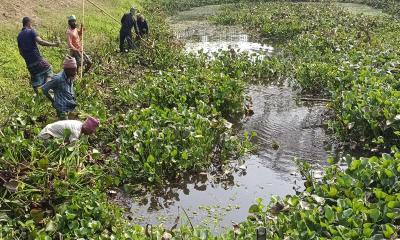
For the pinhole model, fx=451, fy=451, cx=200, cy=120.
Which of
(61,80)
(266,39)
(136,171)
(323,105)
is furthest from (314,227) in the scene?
(266,39)

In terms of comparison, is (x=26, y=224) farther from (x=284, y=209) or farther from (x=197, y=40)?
(x=197, y=40)

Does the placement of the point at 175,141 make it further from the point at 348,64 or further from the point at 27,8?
the point at 27,8

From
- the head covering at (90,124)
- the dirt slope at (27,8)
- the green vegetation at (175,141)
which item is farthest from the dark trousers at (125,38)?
the head covering at (90,124)

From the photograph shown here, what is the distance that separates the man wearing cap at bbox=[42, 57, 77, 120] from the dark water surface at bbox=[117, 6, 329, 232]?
6.61ft

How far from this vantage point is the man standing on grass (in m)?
9.09

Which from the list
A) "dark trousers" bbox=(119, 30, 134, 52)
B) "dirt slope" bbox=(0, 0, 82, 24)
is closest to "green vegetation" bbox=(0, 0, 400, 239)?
"dark trousers" bbox=(119, 30, 134, 52)

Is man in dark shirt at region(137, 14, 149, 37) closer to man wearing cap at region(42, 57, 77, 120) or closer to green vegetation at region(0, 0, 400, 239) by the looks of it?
green vegetation at region(0, 0, 400, 239)

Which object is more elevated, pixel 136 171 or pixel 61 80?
pixel 61 80

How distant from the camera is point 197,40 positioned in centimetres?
1988

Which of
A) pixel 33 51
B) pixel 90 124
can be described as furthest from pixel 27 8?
pixel 90 124

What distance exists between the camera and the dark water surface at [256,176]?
263 inches

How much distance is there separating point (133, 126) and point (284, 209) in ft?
10.9

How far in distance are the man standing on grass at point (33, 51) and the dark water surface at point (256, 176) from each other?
3.91 meters

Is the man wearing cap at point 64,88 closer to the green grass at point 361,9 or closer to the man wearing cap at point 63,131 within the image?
the man wearing cap at point 63,131
